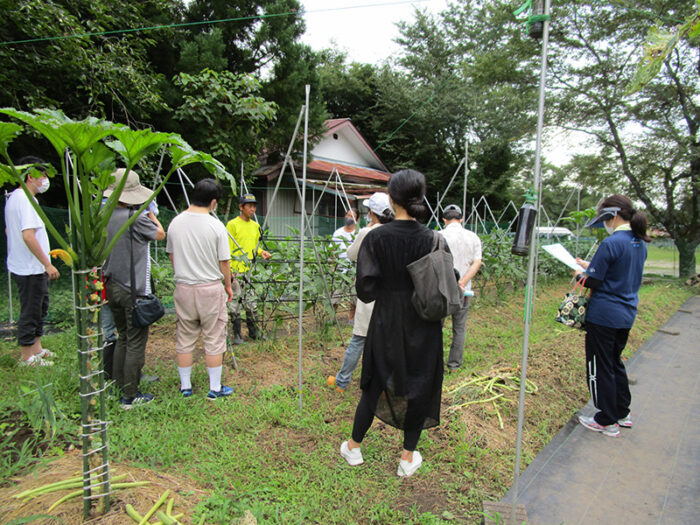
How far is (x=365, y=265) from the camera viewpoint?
232cm

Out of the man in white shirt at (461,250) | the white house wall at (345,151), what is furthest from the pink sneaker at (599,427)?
the white house wall at (345,151)

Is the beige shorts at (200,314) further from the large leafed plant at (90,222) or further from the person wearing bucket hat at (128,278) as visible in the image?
the large leafed plant at (90,222)

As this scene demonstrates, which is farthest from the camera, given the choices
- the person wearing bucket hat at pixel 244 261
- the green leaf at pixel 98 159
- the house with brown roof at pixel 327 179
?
the house with brown roof at pixel 327 179

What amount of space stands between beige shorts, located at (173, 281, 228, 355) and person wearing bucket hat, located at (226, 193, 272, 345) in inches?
36.7

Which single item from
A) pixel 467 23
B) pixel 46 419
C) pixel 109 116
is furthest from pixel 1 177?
pixel 467 23

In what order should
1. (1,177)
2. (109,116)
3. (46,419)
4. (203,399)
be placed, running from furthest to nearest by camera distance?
(109,116) → (203,399) → (46,419) → (1,177)

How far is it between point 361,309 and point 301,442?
3.32 feet

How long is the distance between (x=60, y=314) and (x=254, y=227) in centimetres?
305

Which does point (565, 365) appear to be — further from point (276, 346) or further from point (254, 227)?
point (254, 227)

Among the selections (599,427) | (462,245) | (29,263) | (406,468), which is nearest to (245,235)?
(29,263)

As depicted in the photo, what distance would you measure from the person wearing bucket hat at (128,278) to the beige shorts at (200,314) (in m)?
0.25

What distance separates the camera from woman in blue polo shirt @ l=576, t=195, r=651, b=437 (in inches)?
118

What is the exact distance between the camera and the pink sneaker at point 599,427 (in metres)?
3.07

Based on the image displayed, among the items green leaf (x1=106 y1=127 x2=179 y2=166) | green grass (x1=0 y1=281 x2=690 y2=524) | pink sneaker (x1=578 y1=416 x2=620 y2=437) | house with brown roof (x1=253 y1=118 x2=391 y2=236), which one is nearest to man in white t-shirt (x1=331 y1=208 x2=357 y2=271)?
green grass (x1=0 y1=281 x2=690 y2=524)
